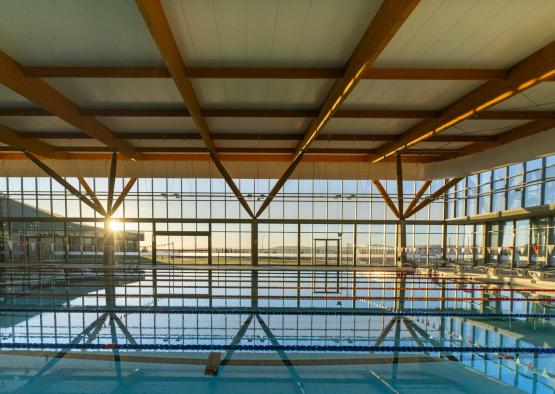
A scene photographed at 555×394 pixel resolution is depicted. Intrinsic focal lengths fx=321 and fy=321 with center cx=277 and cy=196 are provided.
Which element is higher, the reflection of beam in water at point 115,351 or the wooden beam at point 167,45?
the wooden beam at point 167,45

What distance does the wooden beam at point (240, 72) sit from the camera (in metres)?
5.75

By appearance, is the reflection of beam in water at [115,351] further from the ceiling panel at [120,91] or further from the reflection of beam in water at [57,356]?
the ceiling panel at [120,91]

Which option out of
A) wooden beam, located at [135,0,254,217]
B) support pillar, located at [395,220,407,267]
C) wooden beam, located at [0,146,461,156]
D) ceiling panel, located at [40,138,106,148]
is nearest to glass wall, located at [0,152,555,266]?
support pillar, located at [395,220,407,267]

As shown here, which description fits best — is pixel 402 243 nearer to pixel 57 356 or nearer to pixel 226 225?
pixel 226 225

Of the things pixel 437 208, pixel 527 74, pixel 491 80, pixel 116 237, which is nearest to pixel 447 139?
pixel 491 80

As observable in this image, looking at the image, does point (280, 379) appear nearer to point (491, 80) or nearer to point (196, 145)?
point (491, 80)

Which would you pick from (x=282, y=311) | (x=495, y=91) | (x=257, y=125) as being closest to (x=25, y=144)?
(x=257, y=125)

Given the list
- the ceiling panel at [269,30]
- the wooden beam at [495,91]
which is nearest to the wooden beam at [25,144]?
Result: the ceiling panel at [269,30]

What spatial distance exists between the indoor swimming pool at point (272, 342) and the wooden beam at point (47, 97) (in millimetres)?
4136

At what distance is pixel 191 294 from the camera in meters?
7.89

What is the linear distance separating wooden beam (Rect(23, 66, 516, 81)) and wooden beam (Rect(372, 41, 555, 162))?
0.79 m

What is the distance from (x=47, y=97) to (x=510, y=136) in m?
12.6

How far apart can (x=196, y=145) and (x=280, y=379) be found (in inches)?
374

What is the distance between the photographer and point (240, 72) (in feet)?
19.0
